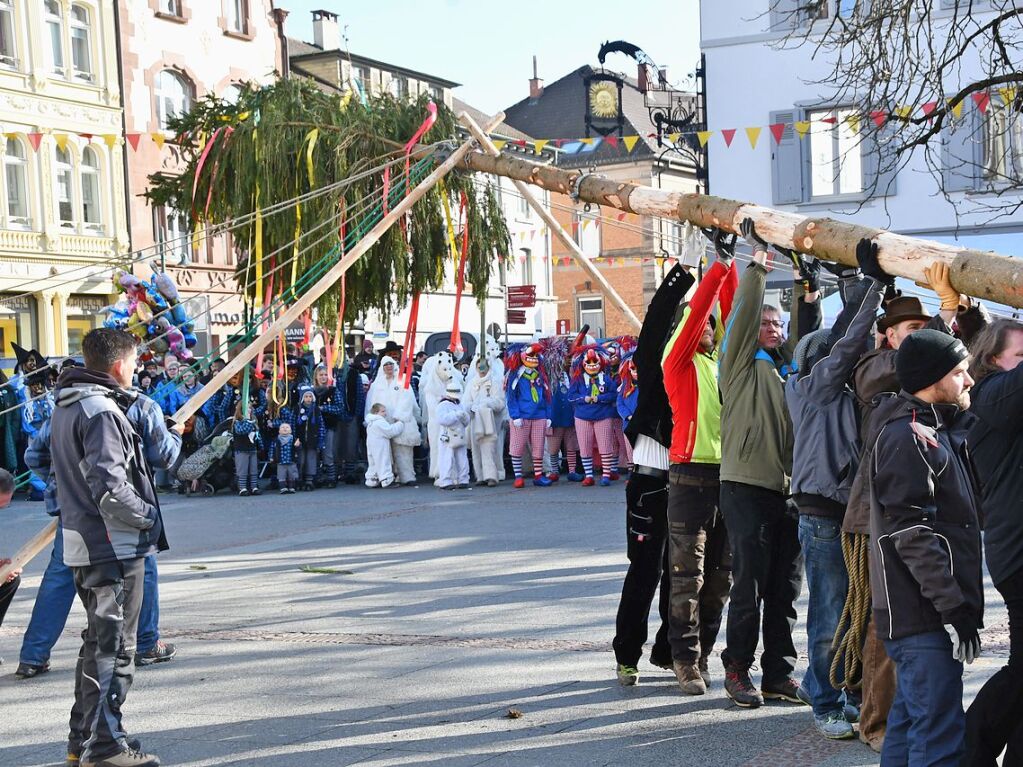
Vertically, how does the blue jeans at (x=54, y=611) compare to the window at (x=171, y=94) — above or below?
below

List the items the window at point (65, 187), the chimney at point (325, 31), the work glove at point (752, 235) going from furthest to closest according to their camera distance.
Answer: the chimney at point (325, 31) → the window at point (65, 187) → the work glove at point (752, 235)

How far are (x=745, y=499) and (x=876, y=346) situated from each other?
100cm

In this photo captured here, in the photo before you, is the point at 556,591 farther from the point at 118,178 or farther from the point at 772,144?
the point at 118,178

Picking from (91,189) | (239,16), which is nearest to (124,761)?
(91,189)

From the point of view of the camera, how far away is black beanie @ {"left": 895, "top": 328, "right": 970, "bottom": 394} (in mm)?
4645

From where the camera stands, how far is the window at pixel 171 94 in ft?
128

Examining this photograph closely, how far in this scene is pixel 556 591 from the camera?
30.9 feet

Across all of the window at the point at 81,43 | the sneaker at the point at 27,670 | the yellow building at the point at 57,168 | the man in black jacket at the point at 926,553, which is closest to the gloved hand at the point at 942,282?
the man in black jacket at the point at 926,553

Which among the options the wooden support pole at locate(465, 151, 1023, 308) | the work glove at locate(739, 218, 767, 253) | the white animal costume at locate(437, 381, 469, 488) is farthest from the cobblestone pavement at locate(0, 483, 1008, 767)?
the white animal costume at locate(437, 381, 469, 488)

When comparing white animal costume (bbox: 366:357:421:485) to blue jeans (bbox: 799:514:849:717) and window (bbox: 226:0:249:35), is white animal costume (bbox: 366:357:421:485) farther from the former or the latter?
window (bbox: 226:0:249:35)

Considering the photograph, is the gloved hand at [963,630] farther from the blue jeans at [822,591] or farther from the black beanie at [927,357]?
the blue jeans at [822,591]

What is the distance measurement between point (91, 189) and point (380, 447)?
2205 centimetres

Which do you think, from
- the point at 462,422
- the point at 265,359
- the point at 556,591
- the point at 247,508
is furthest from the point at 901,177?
the point at 556,591

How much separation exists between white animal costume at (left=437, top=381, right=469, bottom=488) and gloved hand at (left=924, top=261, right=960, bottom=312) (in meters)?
12.8
